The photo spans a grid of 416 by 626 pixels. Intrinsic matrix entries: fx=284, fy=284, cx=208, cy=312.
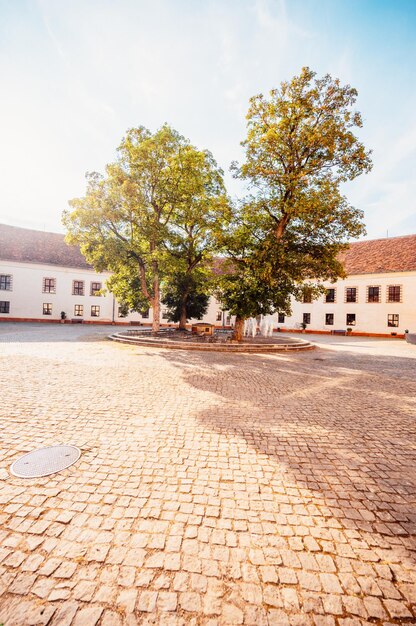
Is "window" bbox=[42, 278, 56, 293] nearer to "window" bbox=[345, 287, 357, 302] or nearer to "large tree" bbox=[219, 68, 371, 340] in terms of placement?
"large tree" bbox=[219, 68, 371, 340]

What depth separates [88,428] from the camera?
15.2 ft

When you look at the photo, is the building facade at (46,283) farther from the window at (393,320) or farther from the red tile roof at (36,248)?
the window at (393,320)

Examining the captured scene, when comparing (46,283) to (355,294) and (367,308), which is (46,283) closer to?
(355,294)

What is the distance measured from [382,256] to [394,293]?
4.92 meters

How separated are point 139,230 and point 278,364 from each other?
38.7 feet

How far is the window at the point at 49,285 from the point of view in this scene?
115ft

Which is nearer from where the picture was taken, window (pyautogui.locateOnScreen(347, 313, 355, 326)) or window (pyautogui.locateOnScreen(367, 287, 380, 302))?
window (pyautogui.locateOnScreen(367, 287, 380, 302))

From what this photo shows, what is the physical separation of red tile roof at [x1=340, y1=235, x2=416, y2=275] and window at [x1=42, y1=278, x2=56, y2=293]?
1392 inches

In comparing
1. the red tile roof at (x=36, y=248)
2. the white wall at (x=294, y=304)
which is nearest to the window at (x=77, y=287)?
the white wall at (x=294, y=304)

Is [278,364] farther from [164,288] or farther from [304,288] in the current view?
[164,288]

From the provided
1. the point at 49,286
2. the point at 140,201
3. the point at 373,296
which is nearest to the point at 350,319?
the point at 373,296

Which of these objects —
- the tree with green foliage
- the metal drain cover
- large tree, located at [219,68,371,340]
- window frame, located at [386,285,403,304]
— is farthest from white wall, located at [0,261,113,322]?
window frame, located at [386,285,403,304]

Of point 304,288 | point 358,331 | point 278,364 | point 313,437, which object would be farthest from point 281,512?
point 358,331

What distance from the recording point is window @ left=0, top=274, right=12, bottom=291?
33125 millimetres
